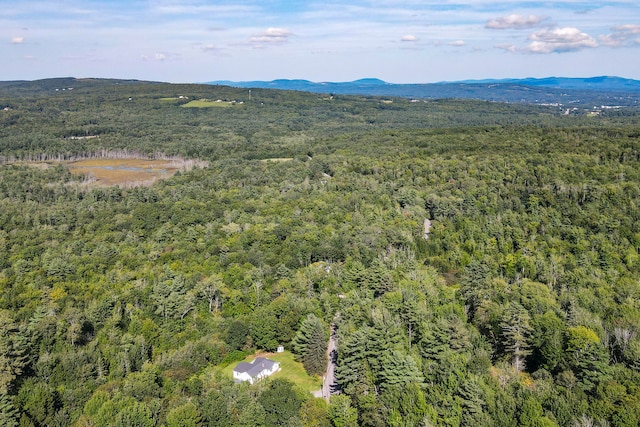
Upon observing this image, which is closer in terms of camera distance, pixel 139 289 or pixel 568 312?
pixel 568 312

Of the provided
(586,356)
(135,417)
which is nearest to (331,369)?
(135,417)

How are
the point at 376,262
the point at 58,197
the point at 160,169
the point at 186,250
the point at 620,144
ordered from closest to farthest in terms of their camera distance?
the point at 376,262
the point at 186,250
the point at 620,144
the point at 58,197
the point at 160,169

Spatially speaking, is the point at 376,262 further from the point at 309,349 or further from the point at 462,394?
the point at 462,394

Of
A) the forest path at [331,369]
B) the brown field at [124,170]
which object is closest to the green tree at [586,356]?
the forest path at [331,369]

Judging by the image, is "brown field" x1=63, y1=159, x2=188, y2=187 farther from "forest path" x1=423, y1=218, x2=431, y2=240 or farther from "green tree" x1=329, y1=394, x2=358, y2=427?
"green tree" x1=329, y1=394, x2=358, y2=427

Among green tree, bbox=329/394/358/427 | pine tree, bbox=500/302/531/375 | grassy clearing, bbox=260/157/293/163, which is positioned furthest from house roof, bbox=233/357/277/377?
grassy clearing, bbox=260/157/293/163

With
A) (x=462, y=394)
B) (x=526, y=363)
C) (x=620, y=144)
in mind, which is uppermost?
(x=620, y=144)

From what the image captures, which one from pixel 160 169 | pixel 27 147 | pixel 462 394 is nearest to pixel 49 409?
pixel 462 394

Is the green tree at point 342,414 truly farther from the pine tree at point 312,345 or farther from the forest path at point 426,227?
the forest path at point 426,227
